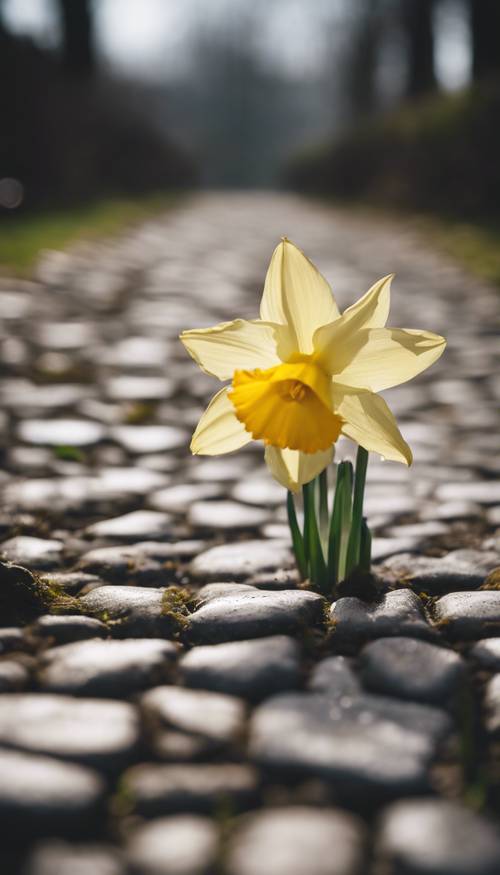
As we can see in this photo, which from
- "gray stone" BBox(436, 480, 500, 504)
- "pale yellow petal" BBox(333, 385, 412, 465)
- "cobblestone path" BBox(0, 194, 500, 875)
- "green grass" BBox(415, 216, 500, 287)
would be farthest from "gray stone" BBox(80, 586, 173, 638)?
"green grass" BBox(415, 216, 500, 287)

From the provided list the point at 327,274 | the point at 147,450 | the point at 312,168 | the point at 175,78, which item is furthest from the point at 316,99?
the point at 147,450

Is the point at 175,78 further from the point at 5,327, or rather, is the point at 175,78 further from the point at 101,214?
the point at 5,327

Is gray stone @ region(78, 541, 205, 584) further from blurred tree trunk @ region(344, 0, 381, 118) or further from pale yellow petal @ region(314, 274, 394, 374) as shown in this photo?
blurred tree trunk @ region(344, 0, 381, 118)

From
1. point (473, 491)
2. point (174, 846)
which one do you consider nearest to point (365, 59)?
point (473, 491)

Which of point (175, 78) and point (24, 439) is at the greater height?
point (175, 78)

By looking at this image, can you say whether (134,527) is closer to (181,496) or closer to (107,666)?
(181,496)

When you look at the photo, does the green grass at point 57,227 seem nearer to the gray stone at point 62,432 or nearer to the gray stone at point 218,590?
the gray stone at point 62,432
